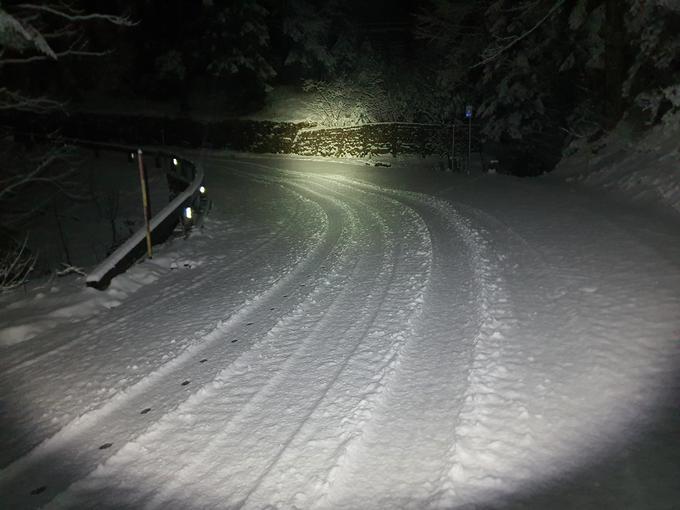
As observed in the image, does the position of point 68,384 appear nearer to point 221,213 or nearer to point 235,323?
point 235,323

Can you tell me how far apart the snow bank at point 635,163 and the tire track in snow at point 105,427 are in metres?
9.97

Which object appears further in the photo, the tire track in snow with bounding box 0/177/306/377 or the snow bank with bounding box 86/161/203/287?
the snow bank with bounding box 86/161/203/287

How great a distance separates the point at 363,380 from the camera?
4.68 meters

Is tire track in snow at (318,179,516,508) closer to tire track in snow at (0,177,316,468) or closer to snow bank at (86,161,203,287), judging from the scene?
tire track in snow at (0,177,316,468)

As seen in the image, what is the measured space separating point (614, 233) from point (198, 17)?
1275 inches

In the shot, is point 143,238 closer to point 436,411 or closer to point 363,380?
point 363,380

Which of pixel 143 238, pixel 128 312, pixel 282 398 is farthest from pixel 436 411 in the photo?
pixel 143 238

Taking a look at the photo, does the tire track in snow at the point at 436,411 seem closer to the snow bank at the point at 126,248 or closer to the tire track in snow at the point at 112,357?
the tire track in snow at the point at 112,357

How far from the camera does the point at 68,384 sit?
5004 millimetres

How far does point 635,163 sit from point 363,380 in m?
13.2

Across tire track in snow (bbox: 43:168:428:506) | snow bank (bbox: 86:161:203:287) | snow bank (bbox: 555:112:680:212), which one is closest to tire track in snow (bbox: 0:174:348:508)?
tire track in snow (bbox: 43:168:428:506)

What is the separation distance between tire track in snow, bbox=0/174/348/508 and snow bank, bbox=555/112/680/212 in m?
9.97

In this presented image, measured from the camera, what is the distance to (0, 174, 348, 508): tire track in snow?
3623 millimetres

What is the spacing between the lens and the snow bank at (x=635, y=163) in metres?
11.6
